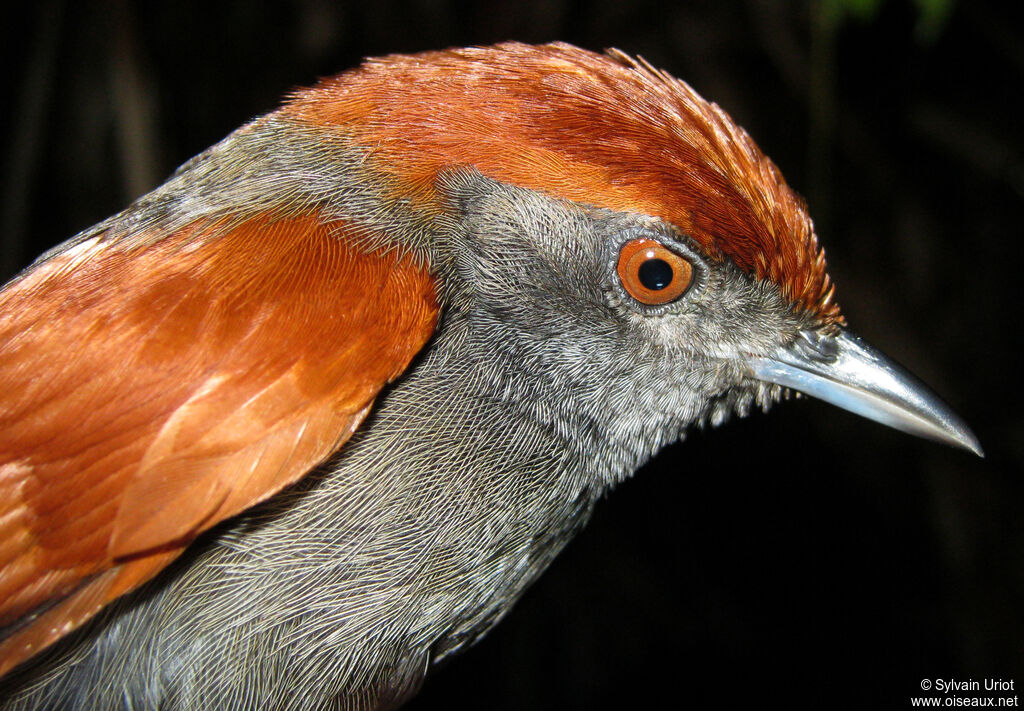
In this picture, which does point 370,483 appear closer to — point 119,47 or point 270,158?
point 270,158

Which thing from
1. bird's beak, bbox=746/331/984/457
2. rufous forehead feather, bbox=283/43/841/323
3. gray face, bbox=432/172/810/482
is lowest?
bird's beak, bbox=746/331/984/457

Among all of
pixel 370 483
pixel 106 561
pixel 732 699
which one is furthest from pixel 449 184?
pixel 732 699

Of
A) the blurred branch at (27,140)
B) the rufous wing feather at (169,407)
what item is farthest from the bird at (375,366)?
the blurred branch at (27,140)

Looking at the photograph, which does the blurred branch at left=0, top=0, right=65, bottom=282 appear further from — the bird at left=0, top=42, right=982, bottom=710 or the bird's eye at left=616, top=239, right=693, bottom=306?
the bird's eye at left=616, top=239, right=693, bottom=306

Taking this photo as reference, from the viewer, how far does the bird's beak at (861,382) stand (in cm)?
143

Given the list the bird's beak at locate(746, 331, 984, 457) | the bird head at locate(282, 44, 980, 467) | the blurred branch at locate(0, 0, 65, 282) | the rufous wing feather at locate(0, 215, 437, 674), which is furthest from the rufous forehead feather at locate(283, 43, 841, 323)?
the blurred branch at locate(0, 0, 65, 282)

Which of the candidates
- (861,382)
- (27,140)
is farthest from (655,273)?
(27,140)

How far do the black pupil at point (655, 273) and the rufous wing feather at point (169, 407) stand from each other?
38 cm

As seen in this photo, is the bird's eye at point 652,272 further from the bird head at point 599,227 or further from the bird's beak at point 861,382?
the bird's beak at point 861,382

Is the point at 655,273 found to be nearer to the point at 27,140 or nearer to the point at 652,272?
the point at 652,272

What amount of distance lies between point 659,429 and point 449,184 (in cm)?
57

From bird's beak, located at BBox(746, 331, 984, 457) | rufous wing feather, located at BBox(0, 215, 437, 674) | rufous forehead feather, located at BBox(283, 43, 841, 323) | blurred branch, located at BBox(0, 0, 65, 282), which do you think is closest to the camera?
→ rufous wing feather, located at BBox(0, 215, 437, 674)

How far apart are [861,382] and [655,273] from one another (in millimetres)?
478

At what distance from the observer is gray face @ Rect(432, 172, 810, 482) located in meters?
1.30
